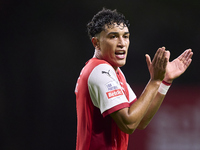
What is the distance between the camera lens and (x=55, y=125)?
3043 millimetres

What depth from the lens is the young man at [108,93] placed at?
1.34 metres

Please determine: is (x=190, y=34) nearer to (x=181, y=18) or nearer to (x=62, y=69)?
(x=181, y=18)

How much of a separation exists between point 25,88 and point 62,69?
42cm

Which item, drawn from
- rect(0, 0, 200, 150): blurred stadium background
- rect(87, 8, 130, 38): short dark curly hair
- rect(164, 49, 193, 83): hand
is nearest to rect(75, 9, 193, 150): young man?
rect(87, 8, 130, 38): short dark curly hair

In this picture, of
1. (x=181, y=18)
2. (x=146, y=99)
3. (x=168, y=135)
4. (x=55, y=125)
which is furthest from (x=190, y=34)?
(x=146, y=99)

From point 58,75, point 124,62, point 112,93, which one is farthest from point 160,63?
point 58,75

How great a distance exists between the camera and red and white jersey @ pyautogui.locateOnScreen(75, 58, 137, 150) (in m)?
1.35

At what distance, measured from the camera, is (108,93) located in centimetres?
134

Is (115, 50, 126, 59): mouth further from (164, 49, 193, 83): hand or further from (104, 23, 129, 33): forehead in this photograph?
(164, 49, 193, 83): hand

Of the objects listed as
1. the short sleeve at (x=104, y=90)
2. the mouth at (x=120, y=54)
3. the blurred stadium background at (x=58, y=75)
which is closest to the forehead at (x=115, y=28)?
the mouth at (x=120, y=54)

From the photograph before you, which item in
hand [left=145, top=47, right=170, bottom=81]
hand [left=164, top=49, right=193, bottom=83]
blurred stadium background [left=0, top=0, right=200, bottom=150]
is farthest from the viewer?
blurred stadium background [left=0, top=0, right=200, bottom=150]

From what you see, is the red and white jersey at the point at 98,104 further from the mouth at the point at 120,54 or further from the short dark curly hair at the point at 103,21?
the short dark curly hair at the point at 103,21

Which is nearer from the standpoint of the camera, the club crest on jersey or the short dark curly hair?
the club crest on jersey

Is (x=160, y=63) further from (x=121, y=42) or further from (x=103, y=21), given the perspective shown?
(x=103, y=21)
